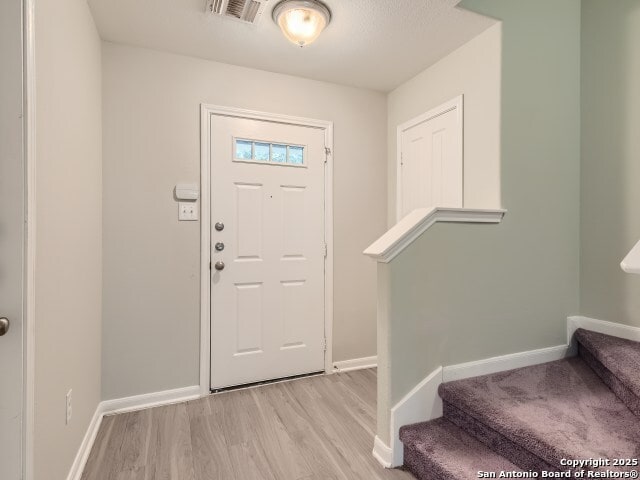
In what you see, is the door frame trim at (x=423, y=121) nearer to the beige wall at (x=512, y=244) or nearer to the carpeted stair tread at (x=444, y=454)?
the beige wall at (x=512, y=244)

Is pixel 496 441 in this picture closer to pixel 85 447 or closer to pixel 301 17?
pixel 85 447

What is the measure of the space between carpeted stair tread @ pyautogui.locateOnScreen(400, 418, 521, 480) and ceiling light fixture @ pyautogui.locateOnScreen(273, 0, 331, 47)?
2.22 meters

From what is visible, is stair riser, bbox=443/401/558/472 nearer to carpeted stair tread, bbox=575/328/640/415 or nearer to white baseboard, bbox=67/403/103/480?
carpeted stair tread, bbox=575/328/640/415

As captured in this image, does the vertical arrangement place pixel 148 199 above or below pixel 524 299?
above

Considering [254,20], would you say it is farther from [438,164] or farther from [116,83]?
[438,164]

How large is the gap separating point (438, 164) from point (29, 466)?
2687 millimetres

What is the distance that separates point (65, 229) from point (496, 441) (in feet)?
7.05

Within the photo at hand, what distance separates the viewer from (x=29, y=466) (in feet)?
3.49

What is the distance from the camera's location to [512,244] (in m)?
2.06

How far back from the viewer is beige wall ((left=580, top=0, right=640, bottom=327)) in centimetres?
204

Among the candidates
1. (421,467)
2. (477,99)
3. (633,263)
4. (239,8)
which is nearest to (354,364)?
(421,467)
